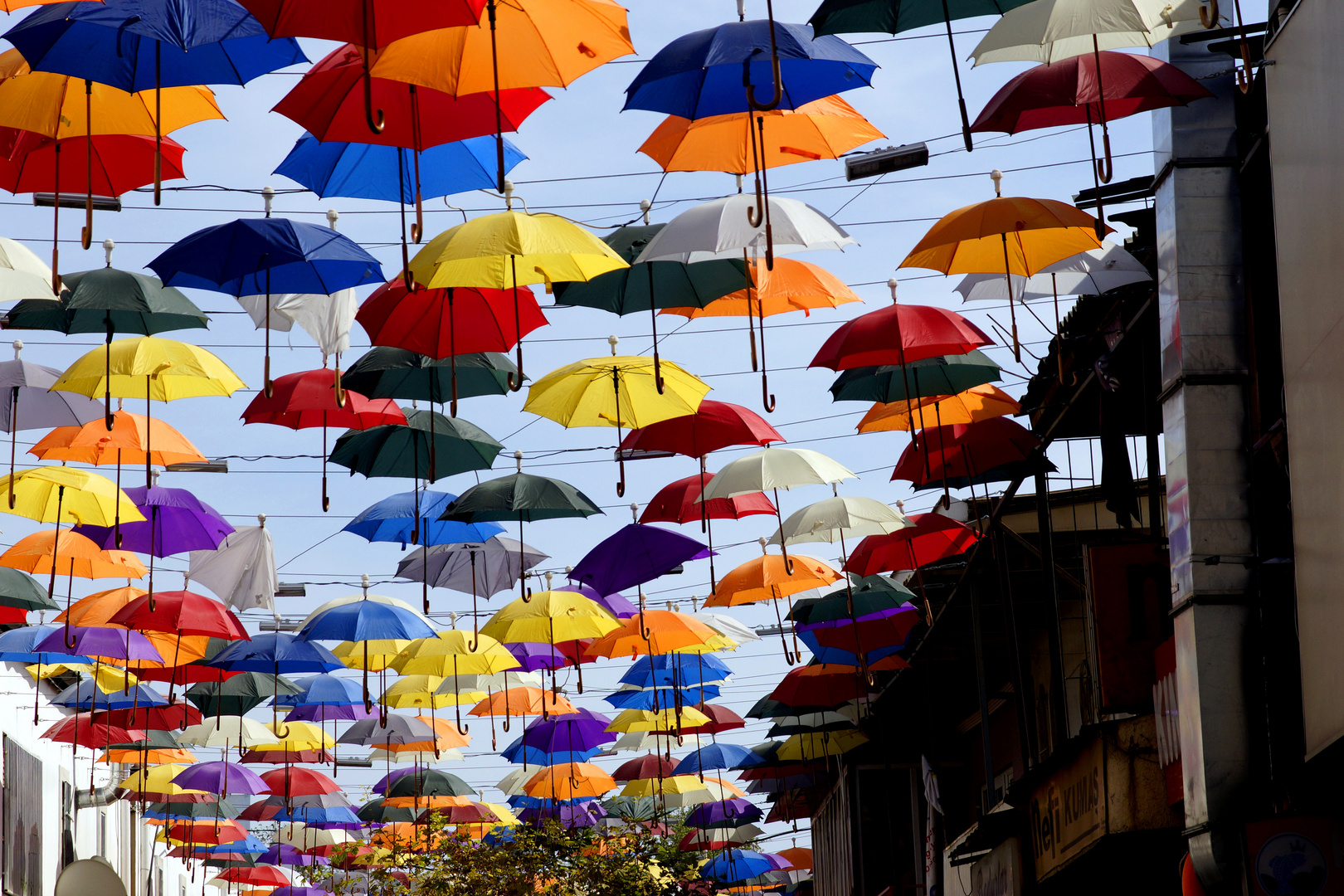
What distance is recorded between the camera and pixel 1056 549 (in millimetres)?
14852

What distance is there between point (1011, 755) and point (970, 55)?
42.8ft

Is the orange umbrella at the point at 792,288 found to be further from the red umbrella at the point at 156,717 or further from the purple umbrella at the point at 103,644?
the red umbrella at the point at 156,717

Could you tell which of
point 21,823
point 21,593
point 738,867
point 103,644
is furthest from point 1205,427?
point 738,867

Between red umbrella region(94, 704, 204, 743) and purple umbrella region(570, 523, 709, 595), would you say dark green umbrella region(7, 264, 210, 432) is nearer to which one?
purple umbrella region(570, 523, 709, 595)

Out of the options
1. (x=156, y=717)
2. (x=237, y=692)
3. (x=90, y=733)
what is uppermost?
(x=237, y=692)

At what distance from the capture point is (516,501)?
40.6 ft

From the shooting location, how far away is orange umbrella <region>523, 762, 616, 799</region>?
2280 centimetres

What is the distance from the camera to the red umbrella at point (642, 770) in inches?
928

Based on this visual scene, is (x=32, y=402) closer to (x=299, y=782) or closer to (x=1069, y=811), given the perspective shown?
(x=1069, y=811)

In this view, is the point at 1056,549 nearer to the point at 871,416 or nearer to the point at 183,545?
the point at 871,416

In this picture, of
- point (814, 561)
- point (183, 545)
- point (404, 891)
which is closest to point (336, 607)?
point (183, 545)

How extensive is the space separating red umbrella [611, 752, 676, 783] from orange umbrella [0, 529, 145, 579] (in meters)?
11.0

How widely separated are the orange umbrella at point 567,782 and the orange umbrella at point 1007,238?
15038 millimetres

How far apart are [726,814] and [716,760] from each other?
3.88m
